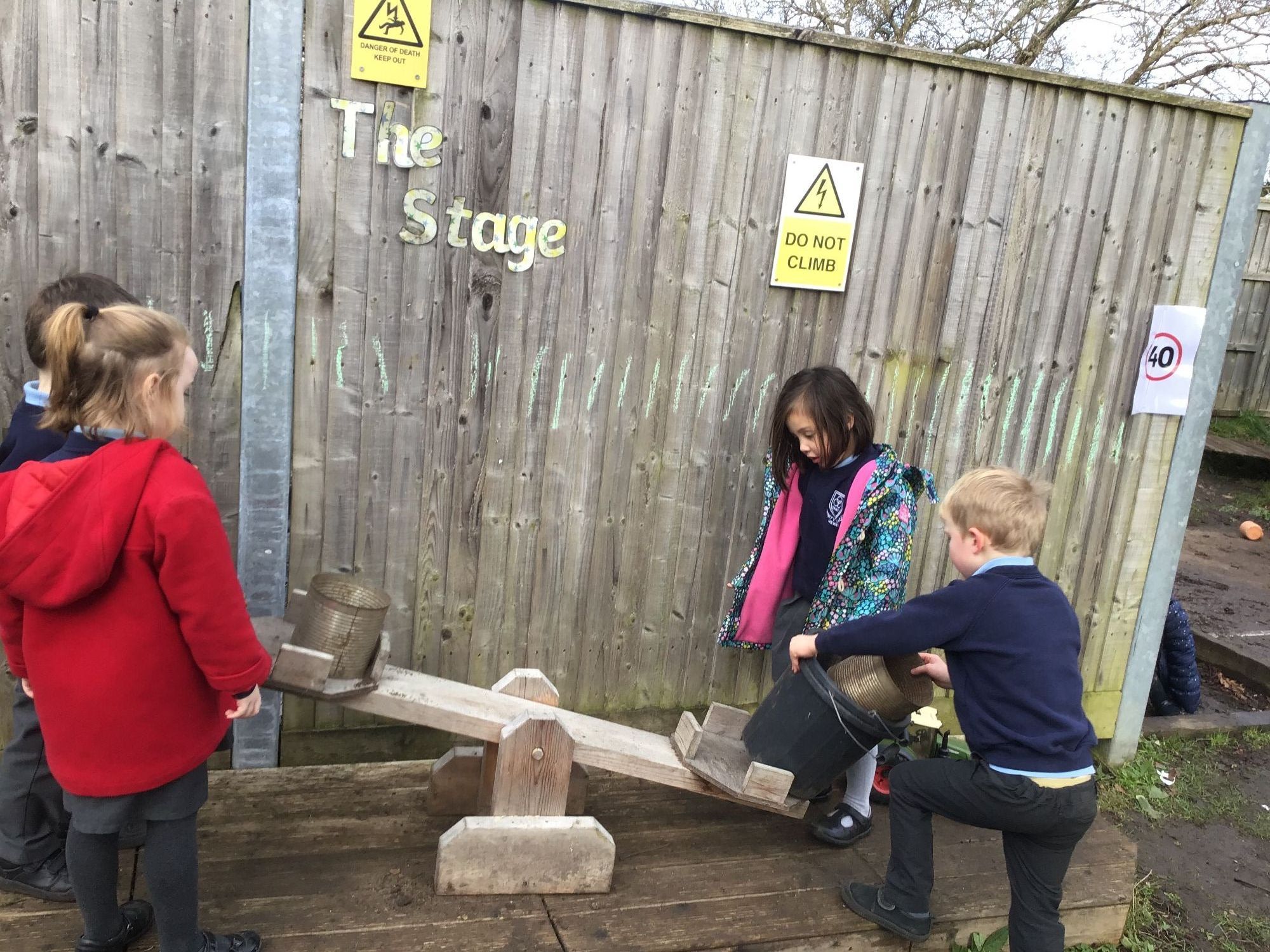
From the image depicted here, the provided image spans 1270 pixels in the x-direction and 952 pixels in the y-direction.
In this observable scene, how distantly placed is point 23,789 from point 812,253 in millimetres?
3057

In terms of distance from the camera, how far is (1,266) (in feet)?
9.27

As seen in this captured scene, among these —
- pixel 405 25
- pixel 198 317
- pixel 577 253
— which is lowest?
pixel 198 317

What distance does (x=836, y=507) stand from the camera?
3340 mm

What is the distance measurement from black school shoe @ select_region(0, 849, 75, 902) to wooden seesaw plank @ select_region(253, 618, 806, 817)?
0.81m

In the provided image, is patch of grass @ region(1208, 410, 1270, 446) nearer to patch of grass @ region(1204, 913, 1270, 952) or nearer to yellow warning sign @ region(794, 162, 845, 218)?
patch of grass @ region(1204, 913, 1270, 952)

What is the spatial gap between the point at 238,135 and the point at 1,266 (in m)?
0.79

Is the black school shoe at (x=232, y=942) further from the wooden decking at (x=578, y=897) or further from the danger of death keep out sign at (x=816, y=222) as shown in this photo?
the danger of death keep out sign at (x=816, y=222)

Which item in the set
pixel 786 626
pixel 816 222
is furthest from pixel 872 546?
pixel 816 222

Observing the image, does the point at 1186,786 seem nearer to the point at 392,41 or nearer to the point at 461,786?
the point at 461,786

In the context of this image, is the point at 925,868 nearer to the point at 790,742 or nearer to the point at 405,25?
the point at 790,742

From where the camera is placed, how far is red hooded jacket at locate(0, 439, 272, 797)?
6.49 ft

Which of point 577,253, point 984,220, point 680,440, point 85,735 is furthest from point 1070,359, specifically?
point 85,735

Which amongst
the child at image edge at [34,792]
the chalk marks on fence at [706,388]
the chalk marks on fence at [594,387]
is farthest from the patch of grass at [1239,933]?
the child at image edge at [34,792]

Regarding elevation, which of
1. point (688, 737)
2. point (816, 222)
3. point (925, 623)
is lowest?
point (688, 737)
